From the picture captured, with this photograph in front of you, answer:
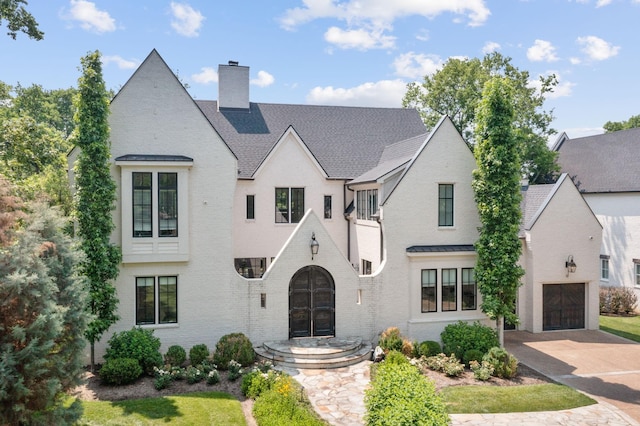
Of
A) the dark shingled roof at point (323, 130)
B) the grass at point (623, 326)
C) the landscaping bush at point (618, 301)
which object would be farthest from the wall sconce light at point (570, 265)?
the dark shingled roof at point (323, 130)

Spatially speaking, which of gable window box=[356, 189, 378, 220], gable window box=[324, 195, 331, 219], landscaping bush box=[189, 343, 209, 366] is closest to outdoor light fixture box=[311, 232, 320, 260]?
gable window box=[356, 189, 378, 220]

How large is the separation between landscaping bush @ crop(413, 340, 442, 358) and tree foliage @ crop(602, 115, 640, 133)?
54.0 metres

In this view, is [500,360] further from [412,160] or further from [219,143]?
[219,143]

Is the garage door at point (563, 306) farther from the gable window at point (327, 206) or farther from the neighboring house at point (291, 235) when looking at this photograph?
the gable window at point (327, 206)

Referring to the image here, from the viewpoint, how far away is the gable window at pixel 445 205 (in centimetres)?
2012

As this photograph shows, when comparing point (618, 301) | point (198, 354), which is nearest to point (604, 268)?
point (618, 301)

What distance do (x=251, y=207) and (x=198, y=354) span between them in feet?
29.1

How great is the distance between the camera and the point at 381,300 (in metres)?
19.2

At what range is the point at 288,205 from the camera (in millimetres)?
24016

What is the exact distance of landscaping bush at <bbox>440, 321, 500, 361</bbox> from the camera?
58.5 feet

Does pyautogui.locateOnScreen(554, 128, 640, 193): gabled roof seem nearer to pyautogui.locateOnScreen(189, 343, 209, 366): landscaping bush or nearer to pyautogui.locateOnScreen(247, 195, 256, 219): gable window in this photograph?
pyautogui.locateOnScreen(247, 195, 256, 219): gable window

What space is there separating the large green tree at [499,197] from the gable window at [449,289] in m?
1.54

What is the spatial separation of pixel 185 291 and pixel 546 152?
30.7 meters

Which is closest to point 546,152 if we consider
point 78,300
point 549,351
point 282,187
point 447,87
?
point 447,87
